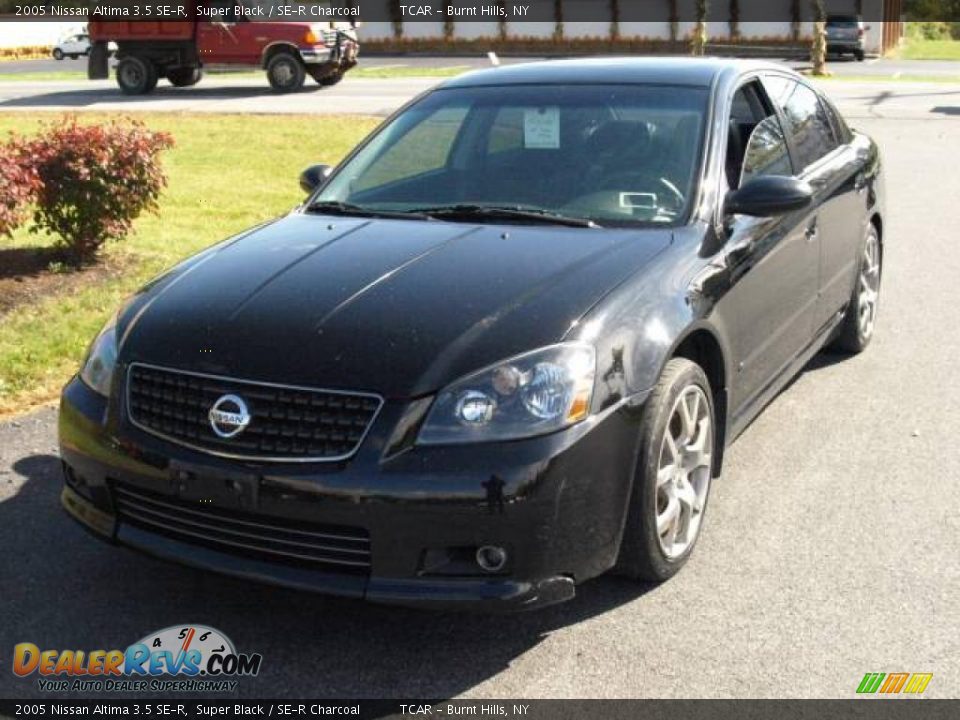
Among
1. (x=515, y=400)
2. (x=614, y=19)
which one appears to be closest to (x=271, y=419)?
(x=515, y=400)

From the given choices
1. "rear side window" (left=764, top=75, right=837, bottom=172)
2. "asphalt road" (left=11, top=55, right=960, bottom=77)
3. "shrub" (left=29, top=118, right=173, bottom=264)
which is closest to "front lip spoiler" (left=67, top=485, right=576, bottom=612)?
"rear side window" (left=764, top=75, right=837, bottom=172)

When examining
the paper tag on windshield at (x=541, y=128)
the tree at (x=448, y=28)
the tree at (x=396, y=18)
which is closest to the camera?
the paper tag on windshield at (x=541, y=128)

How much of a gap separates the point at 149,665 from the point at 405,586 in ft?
2.81

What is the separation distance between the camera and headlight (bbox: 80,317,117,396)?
4.06 meters

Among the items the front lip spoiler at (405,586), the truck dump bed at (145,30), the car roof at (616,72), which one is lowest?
the front lip spoiler at (405,586)

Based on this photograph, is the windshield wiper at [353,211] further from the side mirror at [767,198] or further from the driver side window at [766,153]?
the driver side window at [766,153]

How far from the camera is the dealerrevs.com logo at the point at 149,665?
3609mm

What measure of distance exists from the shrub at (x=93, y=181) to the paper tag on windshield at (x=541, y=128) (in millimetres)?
4323

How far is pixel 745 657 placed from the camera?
12.2 feet

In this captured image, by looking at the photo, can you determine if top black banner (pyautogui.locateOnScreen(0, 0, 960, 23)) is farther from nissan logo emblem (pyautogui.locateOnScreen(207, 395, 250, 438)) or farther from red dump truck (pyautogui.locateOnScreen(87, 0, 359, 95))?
nissan logo emblem (pyautogui.locateOnScreen(207, 395, 250, 438))

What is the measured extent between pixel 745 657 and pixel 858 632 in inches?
16.5

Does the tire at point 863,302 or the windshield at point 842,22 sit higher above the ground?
the windshield at point 842,22

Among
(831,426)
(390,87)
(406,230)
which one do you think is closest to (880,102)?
(390,87)

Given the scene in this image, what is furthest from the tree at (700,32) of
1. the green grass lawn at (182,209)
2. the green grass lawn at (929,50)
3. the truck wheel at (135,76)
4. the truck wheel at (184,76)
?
the green grass lawn at (182,209)
